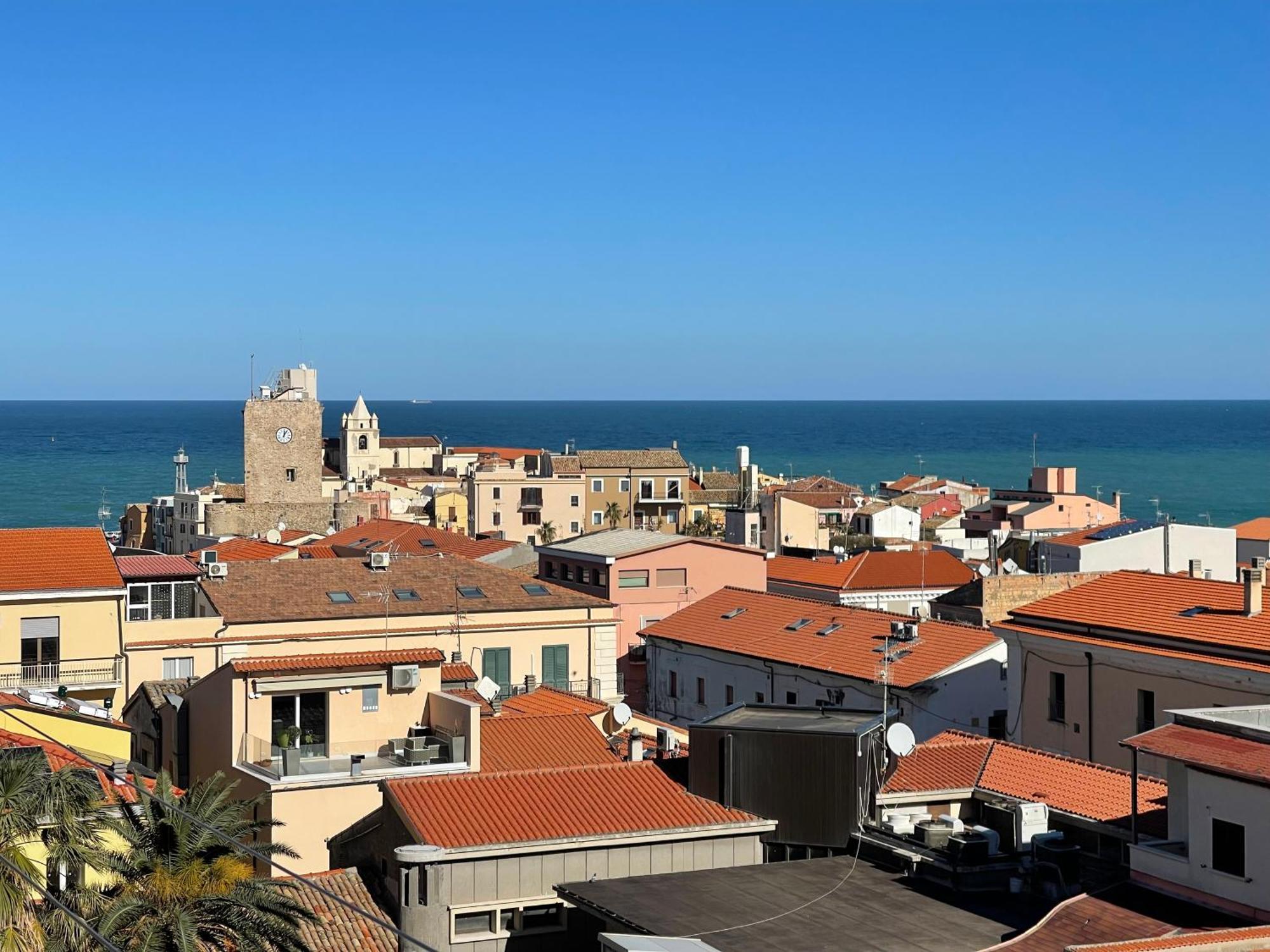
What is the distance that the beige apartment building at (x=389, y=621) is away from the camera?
30.6m

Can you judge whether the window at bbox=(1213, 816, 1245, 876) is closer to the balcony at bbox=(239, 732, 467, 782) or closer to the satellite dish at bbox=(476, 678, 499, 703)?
the balcony at bbox=(239, 732, 467, 782)

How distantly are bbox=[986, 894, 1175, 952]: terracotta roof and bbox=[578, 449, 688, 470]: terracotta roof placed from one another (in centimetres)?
6952

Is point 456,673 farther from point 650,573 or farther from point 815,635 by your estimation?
point 650,573

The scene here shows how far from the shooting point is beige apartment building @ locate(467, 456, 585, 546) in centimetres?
8156

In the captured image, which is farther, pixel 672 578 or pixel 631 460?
pixel 631 460

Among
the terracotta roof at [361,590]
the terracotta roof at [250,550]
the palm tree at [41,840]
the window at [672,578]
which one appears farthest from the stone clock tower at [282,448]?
the palm tree at [41,840]

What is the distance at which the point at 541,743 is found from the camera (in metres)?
21.8

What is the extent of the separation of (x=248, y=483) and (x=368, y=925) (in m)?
84.2

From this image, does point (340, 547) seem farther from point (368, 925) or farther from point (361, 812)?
point (368, 925)

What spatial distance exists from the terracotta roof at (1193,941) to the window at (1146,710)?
14405 millimetres

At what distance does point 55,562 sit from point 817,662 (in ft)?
47.5

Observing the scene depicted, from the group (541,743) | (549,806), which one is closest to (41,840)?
(549,806)

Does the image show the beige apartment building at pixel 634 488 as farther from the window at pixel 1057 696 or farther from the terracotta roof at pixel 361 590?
the window at pixel 1057 696

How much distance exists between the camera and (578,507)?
8306cm
